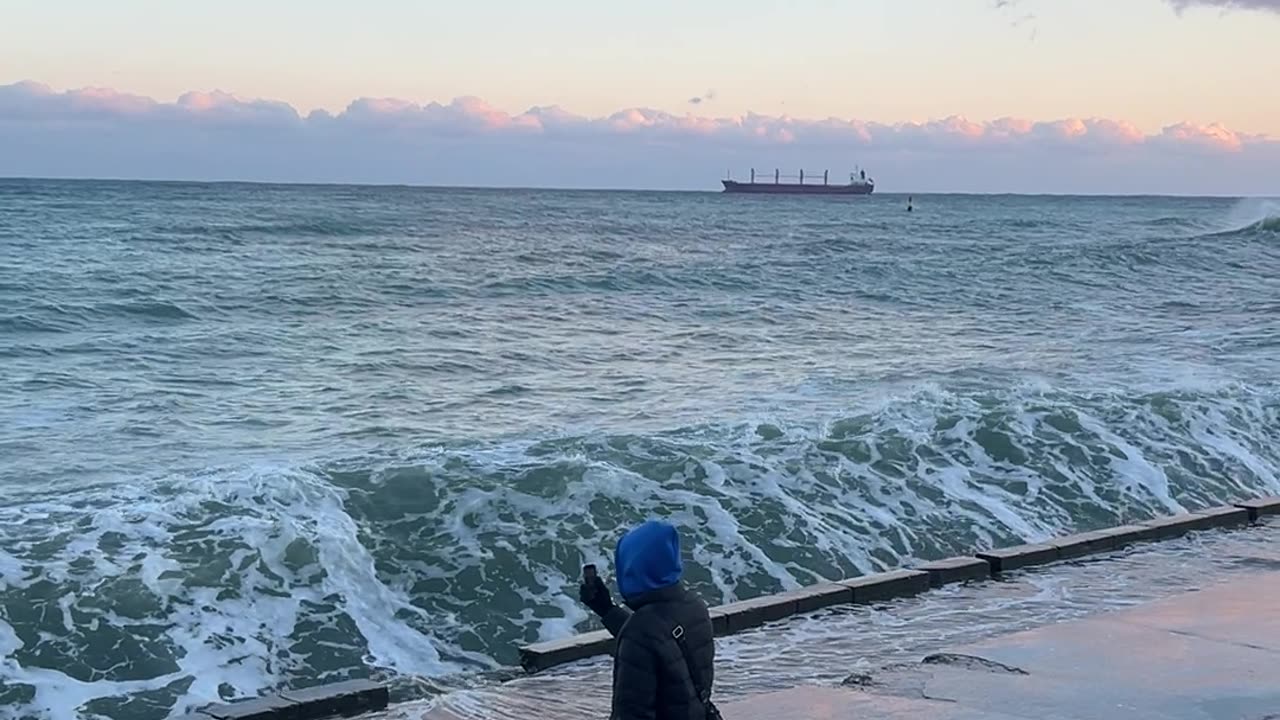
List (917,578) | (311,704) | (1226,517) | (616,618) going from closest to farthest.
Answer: (616,618), (311,704), (917,578), (1226,517)

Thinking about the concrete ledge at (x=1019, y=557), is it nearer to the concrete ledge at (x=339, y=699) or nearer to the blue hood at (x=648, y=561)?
the concrete ledge at (x=339, y=699)

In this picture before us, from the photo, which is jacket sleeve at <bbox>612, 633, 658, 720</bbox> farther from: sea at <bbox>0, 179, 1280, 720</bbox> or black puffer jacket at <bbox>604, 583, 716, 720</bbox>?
sea at <bbox>0, 179, 1280, 720</bbox>

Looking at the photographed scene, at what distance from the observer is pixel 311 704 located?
6793 millimetres

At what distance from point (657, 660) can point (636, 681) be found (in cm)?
9

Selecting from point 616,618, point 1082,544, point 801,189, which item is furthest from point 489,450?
point 801,189

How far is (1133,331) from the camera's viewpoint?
24672 mm

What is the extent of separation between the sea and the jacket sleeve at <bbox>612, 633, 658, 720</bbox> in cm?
335

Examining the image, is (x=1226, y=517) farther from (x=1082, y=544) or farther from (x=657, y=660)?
(x=657, y=660)

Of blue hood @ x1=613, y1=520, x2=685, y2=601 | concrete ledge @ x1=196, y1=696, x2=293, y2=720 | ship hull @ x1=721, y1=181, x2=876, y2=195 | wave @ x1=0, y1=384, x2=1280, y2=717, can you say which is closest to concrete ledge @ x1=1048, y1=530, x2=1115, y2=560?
wave @ x1=0, y1=384, x2=1280, y2=717

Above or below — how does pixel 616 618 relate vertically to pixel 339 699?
above

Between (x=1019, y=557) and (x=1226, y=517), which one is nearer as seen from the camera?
(x=1019, y=557)

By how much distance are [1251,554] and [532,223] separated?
57.8 meters

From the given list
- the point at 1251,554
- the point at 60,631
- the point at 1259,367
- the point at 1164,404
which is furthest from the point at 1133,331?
the point at 60,631

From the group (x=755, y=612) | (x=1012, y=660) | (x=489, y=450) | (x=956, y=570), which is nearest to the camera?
(x=1012, y=660)
